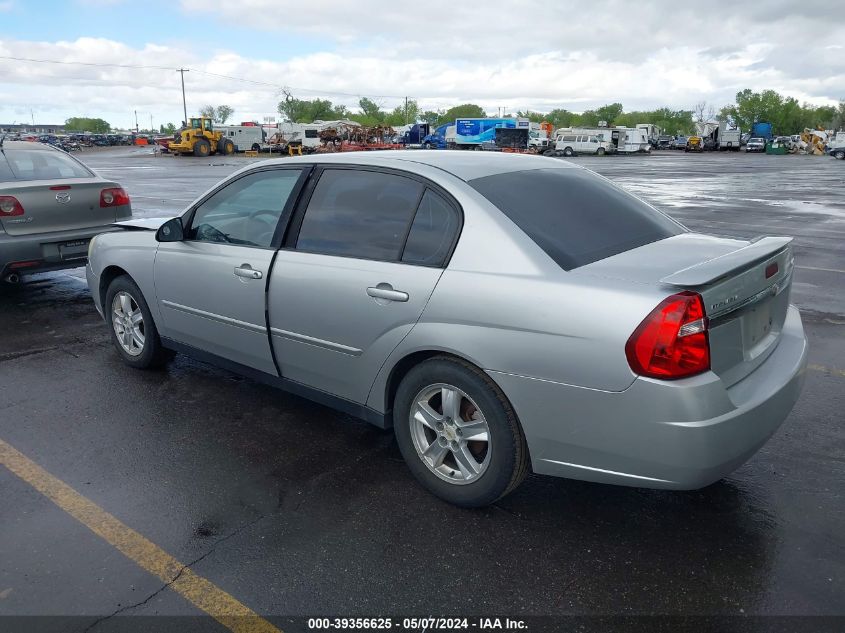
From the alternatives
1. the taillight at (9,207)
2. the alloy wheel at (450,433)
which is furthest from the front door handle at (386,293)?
the taillight at (9,207)

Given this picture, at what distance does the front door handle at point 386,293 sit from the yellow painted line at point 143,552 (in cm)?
145

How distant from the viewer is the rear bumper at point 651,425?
2531mm

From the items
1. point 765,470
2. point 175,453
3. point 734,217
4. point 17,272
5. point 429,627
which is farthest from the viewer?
point 734,217

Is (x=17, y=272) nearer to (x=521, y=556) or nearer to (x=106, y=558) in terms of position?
(x=106, y=558)

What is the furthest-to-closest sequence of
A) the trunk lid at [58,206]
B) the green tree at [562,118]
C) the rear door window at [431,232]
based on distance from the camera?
the green tree at [562,118] → the trunk lid at [58,206] → the rear door window at [431,232]

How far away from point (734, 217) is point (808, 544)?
12.3 meters

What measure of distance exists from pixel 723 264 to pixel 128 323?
410cm

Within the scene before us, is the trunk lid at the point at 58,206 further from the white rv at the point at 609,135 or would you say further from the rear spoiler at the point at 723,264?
the white rv at the point at 609,135

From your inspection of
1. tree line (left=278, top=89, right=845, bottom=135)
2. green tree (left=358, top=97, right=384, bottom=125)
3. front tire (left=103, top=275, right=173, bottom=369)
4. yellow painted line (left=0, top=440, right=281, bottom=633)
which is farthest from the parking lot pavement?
green tree (left=358, top=97, right=384, bottom=125)

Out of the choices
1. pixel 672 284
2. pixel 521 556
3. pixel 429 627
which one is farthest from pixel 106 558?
pixel 672 284

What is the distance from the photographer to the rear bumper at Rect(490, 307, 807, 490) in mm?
2531

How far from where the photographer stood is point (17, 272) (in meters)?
6.61

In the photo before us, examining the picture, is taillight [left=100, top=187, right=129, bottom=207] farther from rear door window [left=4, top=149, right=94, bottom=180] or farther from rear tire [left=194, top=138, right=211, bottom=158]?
rear tire [left=194, top=138, right=211, bottom=158]

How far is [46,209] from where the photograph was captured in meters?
6.75
